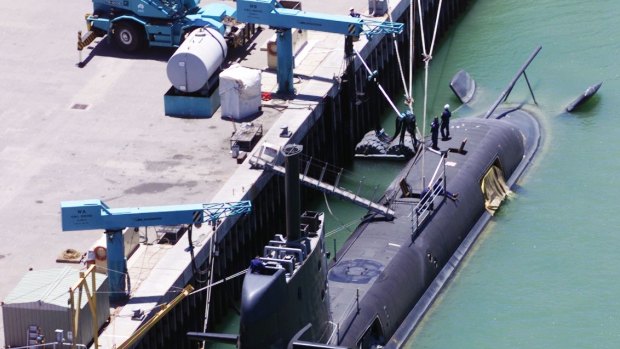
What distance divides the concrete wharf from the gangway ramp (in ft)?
1.84

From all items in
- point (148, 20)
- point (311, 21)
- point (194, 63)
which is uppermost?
point (311, 21)

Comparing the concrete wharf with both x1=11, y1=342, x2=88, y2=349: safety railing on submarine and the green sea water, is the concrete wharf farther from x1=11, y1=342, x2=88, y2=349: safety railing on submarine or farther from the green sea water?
the green sea water

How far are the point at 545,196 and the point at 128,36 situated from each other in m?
21.6

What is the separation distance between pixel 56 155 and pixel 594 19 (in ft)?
109

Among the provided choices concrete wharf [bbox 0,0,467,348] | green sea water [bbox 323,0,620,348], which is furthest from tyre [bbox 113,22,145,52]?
green sea water [bbox 323,0,620,348]

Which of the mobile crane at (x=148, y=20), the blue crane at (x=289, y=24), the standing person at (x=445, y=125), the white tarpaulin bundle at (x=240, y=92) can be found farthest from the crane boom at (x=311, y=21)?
→ the standing person at (x=445, y=125)

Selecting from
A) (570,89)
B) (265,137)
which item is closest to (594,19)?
(570,89)

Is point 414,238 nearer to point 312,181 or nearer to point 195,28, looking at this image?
point 312,181

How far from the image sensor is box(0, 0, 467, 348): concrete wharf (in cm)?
5444

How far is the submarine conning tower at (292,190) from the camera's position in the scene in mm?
41812

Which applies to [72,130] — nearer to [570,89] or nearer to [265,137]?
[265,137]

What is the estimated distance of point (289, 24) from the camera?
67.1 metres

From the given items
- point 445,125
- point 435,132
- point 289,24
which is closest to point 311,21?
point 289,24

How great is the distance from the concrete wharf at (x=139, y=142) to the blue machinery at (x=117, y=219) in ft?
3.53
